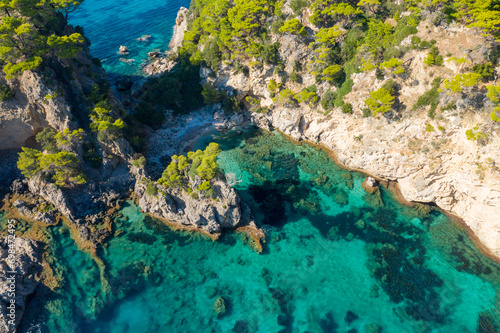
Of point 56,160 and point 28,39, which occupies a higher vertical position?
point 28,39

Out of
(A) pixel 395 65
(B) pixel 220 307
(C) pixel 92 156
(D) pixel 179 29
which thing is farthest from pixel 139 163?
(D) pixel 179 29

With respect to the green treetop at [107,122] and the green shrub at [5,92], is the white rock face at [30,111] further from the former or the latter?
the green treetop at [107,122]

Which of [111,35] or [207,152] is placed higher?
[111,35]

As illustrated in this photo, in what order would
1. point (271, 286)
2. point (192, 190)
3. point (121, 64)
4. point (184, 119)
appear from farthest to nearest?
1. point (121, 64)
2. point (184, 119)
3. point (192, 190)
4. point (271, 286)

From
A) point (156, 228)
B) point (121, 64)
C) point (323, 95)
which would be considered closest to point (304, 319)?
point (156, 228)

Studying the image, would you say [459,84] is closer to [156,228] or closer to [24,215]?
[156,228]

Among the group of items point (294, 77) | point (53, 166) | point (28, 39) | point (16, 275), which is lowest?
point (16, 275)

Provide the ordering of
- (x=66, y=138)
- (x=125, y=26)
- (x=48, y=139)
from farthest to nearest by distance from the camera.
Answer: (x=125, y=26)
(x=48, y=139)
(x=66, y=138)

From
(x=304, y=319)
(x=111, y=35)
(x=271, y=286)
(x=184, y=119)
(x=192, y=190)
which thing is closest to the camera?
(x=304, y=319)

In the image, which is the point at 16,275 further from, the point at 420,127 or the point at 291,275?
the point at 420,127
